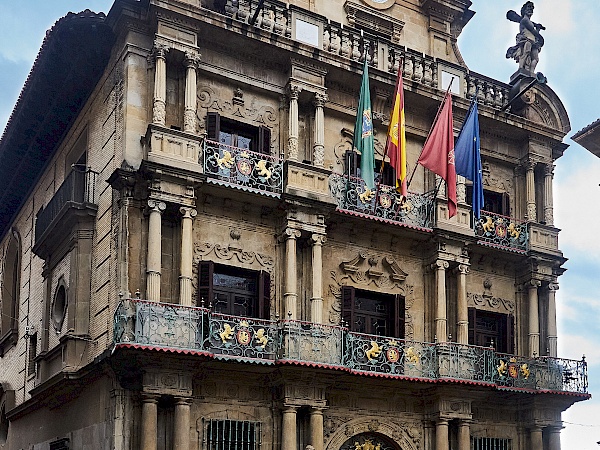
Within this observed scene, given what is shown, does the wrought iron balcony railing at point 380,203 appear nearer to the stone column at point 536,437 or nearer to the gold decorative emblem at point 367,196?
the gold decorative emblem at point 367,196

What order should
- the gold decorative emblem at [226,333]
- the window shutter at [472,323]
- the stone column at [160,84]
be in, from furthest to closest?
1. the window shutter at [472,323]
2. the stone column at [160,84]
3. the gold decorative emblem at [226,333]

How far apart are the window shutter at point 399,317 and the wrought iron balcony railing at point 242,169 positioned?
4.58 meters

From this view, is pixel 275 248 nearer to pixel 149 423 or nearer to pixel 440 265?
pixel 440 265

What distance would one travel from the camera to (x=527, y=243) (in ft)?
79.3

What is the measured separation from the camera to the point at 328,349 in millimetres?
19422

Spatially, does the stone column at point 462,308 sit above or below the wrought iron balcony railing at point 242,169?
below

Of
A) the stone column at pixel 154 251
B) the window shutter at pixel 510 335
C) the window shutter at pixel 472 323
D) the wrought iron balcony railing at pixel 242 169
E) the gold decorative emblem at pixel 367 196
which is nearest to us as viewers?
the stone column at pixel 154 251

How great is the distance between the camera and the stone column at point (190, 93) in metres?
19.4

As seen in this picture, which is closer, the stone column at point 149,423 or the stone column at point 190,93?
the stone column at point 149,423

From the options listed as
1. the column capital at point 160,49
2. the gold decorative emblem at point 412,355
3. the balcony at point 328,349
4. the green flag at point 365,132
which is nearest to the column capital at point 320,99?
the green flag at point 365,132

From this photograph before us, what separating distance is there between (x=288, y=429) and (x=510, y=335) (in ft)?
26.6

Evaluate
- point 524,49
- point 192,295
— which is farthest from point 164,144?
point 524,49

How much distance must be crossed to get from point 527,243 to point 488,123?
369 centimetres

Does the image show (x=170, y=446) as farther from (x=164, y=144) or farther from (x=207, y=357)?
(x=164, y=144)
